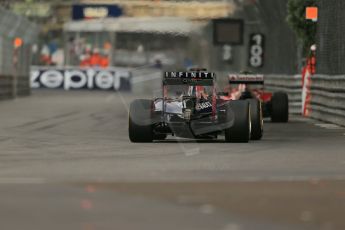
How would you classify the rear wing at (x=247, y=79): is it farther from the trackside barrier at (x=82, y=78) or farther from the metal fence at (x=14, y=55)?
the trackside barrier at (x=82, y=78)

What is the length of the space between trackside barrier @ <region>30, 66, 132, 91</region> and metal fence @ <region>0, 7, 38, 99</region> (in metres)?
10.6

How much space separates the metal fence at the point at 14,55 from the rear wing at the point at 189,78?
24107 mm

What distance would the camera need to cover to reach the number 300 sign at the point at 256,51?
Answer: 136 feet

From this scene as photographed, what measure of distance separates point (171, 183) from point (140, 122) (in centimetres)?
607

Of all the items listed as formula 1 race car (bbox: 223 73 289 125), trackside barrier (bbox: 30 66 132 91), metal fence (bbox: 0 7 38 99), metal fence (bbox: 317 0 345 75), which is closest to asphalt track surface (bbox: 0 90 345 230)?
formula 1 race car (bbox: 223 73 289 125)

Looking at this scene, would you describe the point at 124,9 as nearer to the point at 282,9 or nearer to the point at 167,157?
the point at 282,9

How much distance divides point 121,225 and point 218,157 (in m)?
6.41

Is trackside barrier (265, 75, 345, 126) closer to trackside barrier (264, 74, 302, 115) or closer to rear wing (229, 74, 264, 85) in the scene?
trackside barrier (264, 74, 302, 115)

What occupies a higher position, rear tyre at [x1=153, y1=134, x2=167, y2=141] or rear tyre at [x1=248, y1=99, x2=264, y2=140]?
rear tyre at [x1=248, y1=99, x2=264, y2=140]

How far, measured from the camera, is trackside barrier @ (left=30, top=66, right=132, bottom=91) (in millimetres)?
63219

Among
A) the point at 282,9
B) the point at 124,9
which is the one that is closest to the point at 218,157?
the point at 282,9

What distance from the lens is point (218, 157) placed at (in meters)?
14.7

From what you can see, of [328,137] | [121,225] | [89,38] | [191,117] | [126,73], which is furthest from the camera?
[89,38]

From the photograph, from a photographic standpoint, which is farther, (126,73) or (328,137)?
(126,73)
